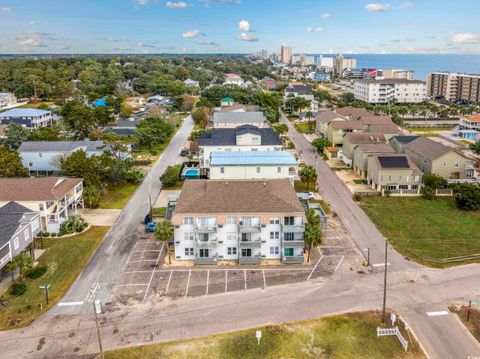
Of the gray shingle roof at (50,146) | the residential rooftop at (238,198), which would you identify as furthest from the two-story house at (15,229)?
the gray shingle roof at (50,146)

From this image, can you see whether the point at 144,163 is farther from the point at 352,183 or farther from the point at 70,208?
the point at 352,183

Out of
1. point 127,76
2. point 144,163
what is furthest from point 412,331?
point 127,76

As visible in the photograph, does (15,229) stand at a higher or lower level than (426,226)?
higher

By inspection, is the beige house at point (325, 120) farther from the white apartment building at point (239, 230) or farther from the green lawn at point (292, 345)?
the green lawn at point (292, 345)

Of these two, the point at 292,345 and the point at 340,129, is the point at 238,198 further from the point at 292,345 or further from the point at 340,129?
the point at 340,129

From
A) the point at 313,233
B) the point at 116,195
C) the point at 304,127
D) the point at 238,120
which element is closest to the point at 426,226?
the point at 313,233

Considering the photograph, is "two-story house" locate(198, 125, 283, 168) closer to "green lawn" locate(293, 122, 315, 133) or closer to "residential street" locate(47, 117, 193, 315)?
"residential street" locate(47, 117, 193, 315)

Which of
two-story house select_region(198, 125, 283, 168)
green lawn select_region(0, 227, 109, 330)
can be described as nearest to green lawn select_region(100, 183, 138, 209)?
green lawn select_region(0, 227, 109, 330)
